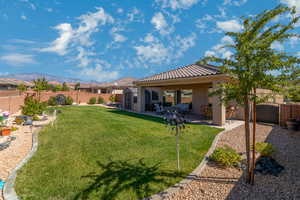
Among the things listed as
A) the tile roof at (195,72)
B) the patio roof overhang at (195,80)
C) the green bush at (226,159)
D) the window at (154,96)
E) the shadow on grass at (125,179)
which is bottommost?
the shadow on grass at (125,179)

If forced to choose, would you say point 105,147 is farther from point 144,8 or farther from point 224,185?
point 144,8

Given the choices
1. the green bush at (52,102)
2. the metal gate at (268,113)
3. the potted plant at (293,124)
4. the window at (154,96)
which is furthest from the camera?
the green bush at (52,102)

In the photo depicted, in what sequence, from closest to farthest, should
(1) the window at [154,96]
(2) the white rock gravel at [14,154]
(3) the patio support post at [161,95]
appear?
1. (2) the white rock gravel at [14,154]
2. (1) the window at [154,96]
3. (3) the patio support post at [161,95]

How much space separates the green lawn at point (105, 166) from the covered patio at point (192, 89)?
3.52 m

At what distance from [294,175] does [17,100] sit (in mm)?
21636

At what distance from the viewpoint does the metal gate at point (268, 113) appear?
10227mm

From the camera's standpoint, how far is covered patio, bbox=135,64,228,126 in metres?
9.80

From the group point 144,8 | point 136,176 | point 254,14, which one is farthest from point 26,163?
point 144,8

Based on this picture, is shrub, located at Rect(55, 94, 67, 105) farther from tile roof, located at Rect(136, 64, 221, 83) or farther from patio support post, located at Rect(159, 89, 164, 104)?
tile roof, located at Rect(136, 64, 221, 83)

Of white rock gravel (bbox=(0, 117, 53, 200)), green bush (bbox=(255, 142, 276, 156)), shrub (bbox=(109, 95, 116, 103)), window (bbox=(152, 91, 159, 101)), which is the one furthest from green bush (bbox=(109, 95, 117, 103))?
green bush (bbox=(255, 142, 276, 156))

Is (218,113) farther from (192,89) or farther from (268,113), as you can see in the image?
(192,89)

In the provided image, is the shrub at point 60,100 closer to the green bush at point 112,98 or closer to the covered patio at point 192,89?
the green bush at point 112,98

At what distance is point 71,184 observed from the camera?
3598 millimetres

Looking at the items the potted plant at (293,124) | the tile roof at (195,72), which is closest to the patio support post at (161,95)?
the tile roof at (195,72)
